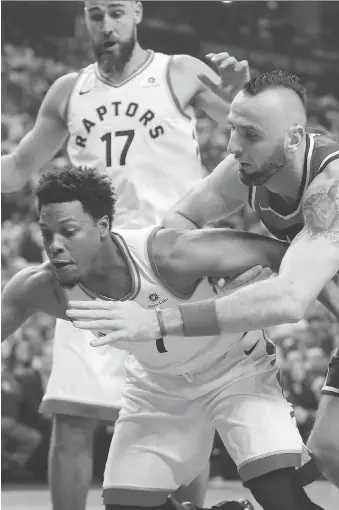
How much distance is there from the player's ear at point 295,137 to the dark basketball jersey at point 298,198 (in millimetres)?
45

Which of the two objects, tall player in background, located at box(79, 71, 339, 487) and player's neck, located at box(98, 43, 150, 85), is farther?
player's neck, located at box(98, 43, 150, 85)

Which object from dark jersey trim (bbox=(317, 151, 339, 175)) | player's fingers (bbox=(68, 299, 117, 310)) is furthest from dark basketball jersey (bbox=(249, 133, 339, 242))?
player's fingers (bbox=(68, 299, 117, 310))

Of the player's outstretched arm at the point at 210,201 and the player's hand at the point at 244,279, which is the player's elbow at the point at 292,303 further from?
the player's outstretched arm at the point at 210,201

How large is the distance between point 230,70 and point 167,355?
1055mm

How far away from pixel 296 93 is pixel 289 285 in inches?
23.5

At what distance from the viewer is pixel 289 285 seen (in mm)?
2393

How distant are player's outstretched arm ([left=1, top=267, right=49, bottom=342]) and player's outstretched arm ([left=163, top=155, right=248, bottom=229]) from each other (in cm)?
46

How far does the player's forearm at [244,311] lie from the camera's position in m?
2.35

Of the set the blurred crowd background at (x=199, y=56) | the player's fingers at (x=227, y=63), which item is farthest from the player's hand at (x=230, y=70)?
the blurred crowd background at (x=199, y=56)

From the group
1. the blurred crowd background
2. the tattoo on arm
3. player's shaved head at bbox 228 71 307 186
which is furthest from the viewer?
the blurred crowd background

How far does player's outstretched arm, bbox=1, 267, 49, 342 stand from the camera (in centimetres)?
283

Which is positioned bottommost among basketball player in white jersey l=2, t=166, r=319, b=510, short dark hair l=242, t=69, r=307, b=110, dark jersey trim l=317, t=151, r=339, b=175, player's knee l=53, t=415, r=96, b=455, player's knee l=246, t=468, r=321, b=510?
player's knee l=53, t=415, r=96, b=455

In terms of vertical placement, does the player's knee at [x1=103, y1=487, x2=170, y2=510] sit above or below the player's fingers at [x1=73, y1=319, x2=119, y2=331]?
below

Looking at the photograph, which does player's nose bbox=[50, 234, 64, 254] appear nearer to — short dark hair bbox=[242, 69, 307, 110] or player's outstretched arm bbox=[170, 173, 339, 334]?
player's outstretched arm bbox=[170, 173, 339, 334]
